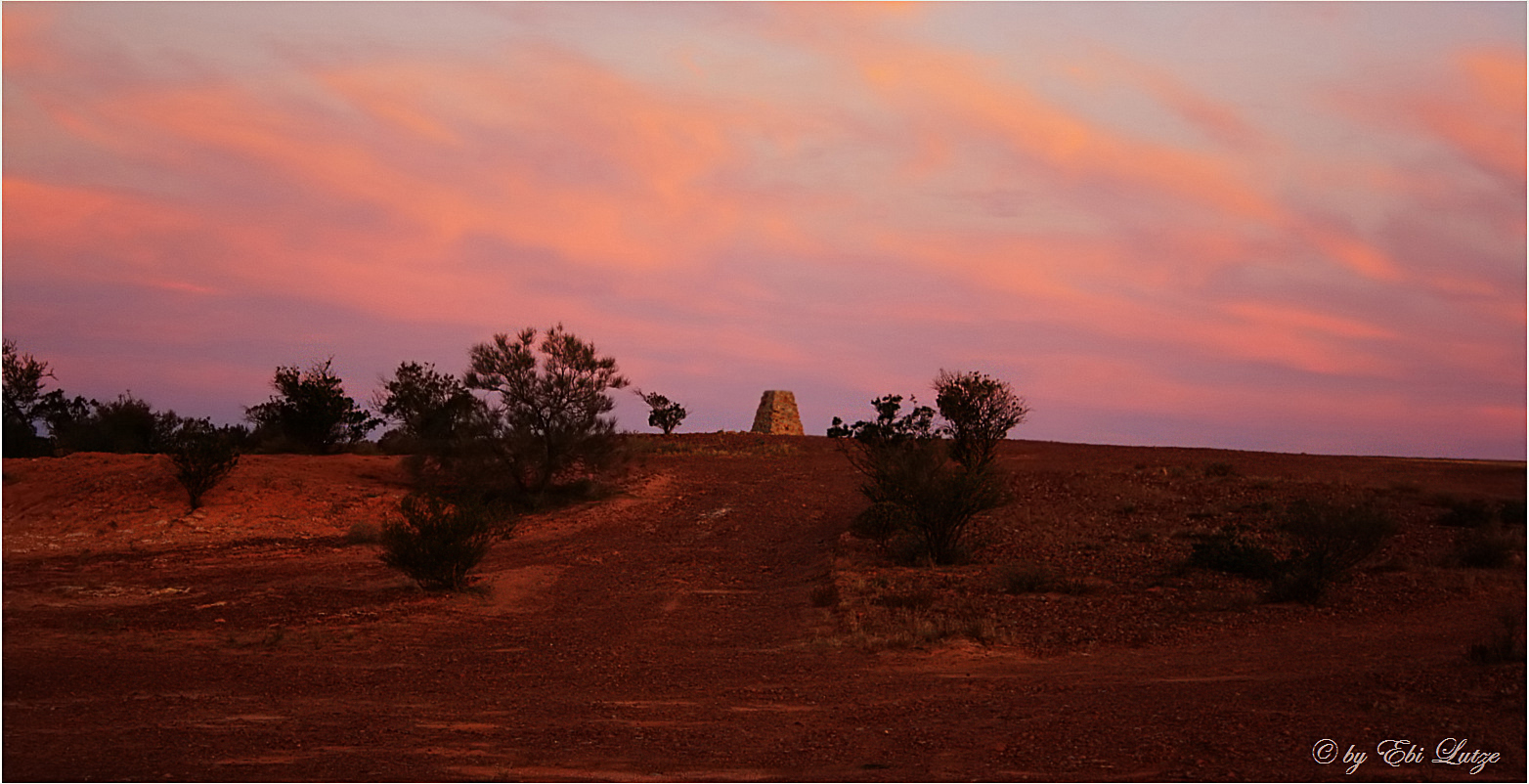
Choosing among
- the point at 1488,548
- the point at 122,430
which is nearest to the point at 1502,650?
the point at 1488,548

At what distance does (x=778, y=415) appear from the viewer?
64.1 meters

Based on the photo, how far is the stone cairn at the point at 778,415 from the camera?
63.4m

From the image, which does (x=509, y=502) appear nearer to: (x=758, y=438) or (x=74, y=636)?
(x=74, y=636)

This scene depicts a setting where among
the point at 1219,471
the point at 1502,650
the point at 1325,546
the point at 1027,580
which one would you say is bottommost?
the point at 1027,580

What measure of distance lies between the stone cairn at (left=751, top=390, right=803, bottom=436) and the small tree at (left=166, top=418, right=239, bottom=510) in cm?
3308

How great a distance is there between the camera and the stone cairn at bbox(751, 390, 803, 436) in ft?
208

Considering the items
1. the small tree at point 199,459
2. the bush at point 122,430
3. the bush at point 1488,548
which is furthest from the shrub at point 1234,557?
the bush at point 122,430

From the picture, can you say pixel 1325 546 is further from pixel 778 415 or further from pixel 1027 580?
pixel 778 415

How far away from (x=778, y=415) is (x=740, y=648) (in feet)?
159

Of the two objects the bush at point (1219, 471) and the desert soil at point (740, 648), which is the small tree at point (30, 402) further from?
the bush at point (1219, 471)

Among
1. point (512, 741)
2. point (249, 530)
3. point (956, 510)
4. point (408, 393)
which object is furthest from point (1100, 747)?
point (408, 393)

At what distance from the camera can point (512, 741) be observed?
385 inches

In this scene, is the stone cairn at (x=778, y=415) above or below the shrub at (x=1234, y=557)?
above

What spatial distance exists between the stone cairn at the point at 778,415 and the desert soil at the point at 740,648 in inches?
1227
